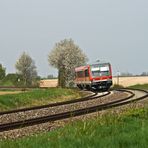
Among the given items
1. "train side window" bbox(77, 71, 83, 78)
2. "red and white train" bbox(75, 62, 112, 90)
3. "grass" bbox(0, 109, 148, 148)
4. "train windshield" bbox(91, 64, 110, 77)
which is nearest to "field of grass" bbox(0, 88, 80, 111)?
"red and white train" bbox(75, 62, 112, 90)

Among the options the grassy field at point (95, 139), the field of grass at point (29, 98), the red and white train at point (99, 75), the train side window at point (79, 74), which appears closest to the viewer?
the grassy field at point (95, 139)

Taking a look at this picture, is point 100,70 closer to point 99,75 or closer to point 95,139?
point 99,75

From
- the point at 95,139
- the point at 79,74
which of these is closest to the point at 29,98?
the point at 79,74

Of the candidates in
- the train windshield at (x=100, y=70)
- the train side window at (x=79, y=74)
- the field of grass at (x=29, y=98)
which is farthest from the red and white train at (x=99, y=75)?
the field of grass at (x=29, y=98)

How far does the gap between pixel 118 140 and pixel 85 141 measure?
629 millimetres

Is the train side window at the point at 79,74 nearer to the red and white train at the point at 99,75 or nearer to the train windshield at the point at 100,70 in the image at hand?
the red and white train at the point at 99,75

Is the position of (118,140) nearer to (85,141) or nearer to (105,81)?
(85,141)

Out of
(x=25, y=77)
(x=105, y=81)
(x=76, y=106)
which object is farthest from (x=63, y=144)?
(x=25, y=77)

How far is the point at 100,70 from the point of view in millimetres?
47969

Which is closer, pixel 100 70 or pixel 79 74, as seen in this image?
pixel 100 70

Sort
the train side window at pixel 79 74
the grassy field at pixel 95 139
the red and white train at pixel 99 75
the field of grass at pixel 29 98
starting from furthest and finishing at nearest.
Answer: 1. the train side window at pixel 79 74
2. the red and white train at pixel 99 75
3. the field of grass at pixel 29 98
4. the grassy field at pixel 95 139

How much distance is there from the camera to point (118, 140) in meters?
8.91

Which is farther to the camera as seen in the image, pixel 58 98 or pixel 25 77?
pixel 25 77

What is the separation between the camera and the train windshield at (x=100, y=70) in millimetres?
47688
